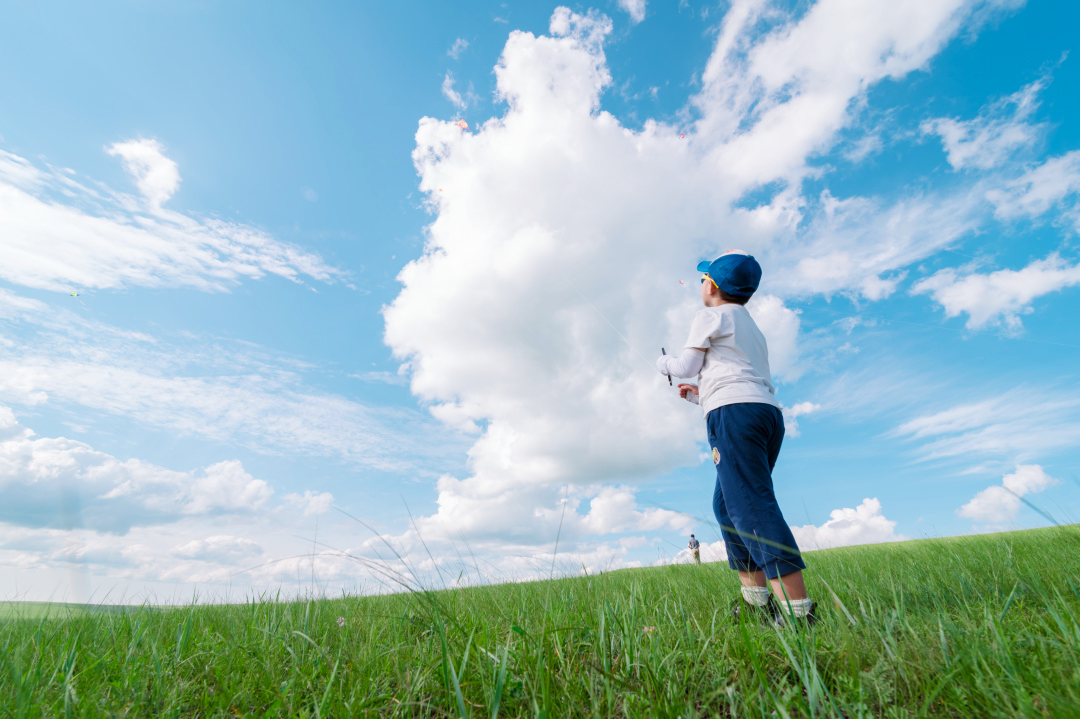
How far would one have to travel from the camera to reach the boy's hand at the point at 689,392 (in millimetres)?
3885

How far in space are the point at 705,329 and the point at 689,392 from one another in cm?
54

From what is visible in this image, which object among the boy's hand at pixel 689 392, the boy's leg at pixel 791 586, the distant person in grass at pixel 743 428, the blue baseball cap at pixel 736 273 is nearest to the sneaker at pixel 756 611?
the distant person in grass at pixel 743 428

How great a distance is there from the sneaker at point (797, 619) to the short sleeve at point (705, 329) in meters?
1.64

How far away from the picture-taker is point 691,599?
3855 mm

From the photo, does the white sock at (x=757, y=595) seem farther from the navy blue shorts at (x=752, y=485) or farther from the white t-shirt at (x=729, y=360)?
the white t-shirt at (x=729, y=360)

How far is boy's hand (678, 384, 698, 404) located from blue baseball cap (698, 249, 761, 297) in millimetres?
760

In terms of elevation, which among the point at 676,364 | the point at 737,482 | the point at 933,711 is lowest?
the point at 933,711

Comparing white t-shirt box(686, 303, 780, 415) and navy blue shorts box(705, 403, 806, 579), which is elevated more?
white t-shirt box(686, 303, 780, 415)

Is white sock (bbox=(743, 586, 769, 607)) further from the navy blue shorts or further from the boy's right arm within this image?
the boy's right arm

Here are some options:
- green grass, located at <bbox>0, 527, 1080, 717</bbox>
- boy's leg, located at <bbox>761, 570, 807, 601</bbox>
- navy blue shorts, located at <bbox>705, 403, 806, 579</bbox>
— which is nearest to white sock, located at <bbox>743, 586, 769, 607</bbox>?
navy blue shorts, located at <bbox>705, 403, 806, 579</bbox>

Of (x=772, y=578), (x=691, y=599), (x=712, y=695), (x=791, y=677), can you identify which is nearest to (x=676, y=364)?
(x=772, y=578)

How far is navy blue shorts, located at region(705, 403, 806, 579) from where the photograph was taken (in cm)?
307

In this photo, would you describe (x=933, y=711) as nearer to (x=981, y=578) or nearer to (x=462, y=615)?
(x=462, y=615)

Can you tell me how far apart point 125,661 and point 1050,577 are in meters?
5.18
